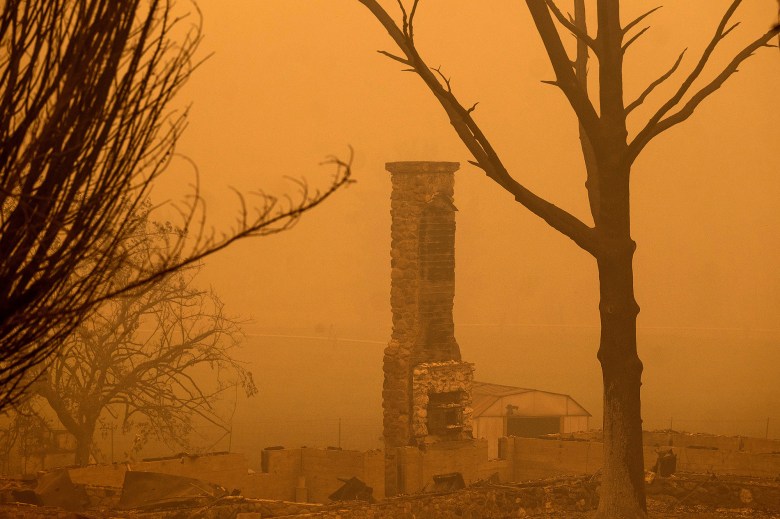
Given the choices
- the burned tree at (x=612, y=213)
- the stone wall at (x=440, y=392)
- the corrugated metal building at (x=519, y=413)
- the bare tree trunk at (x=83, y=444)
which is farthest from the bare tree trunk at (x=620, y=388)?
the corrugated metal building at (x=519, y=413)

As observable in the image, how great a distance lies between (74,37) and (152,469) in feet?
43.4

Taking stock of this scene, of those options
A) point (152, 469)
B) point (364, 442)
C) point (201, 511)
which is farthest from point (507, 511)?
point (364, 442)

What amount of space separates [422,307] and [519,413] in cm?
835

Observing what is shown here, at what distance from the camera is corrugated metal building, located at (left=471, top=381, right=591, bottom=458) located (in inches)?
1046

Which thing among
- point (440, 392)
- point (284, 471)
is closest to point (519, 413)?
point (440, 392)

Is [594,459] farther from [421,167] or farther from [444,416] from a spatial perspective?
[421,167]

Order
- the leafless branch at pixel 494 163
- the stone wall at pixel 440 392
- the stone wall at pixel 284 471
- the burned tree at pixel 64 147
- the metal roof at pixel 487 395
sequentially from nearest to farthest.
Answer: the burned tree at pixel 64 147 → the leafless branch at pixel 494 163 → the stone wall at pixel 284 471 → the stone wall at pixel 440 392 → the metal roof at pixel 487 395

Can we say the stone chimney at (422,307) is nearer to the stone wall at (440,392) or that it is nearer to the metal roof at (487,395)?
the stone wall at (440,392)

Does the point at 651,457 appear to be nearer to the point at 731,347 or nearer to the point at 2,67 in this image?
the point at 2,67

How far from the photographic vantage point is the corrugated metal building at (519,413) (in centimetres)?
2656

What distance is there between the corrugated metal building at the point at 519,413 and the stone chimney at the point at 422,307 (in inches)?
241

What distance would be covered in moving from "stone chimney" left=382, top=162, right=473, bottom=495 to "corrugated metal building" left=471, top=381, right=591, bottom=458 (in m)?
6.13

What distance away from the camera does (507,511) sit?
49.9 ft

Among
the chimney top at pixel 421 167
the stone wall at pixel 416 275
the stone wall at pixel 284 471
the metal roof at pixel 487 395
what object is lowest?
the stone wall at pixel 284 471
